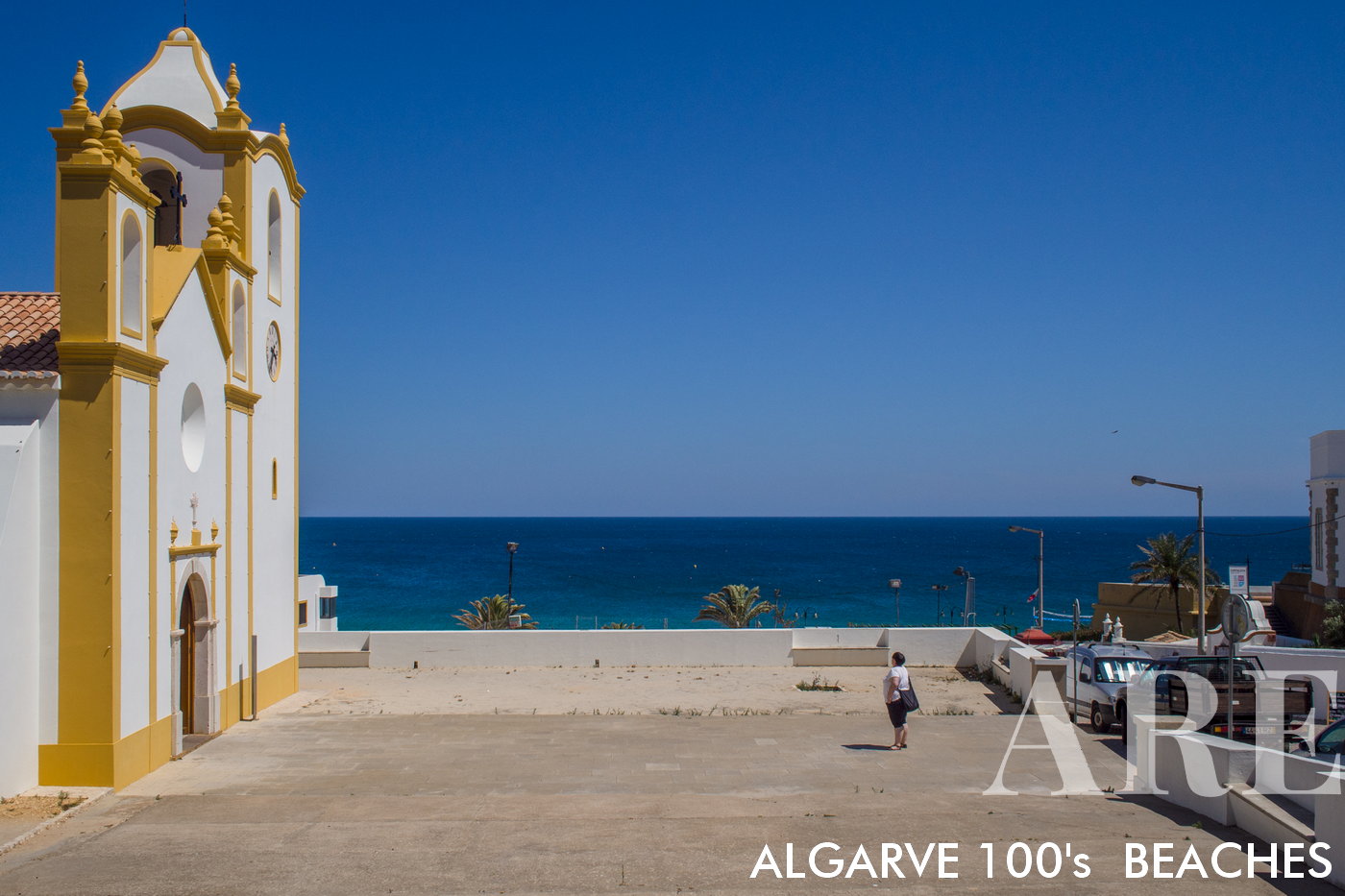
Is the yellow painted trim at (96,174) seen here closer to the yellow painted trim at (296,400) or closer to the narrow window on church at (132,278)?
the narrow window on church at (132,278)

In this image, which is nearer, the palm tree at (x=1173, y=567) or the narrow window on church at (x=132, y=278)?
the narrow window on church at (x=132, y=278)

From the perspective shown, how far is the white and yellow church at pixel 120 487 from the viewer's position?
1387cm

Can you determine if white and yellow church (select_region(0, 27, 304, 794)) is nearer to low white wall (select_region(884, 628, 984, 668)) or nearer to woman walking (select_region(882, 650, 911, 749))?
woman walking (select_region(882, 650, 911, 749))

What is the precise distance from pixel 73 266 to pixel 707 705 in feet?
44.9

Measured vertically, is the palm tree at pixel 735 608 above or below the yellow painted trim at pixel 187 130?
below

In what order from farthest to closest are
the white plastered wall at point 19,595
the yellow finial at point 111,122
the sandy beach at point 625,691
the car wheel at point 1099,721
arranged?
the sandy beach at point 625,691 < the car wheel at point 1099,721 < the yellow finial at point 111,122 < the white plastered wall at point 19,595

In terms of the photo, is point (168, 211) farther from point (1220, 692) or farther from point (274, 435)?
point (1220, 692)

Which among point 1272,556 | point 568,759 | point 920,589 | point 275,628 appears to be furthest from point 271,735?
point 1272,556

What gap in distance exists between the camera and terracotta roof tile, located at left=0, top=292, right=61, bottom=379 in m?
14.1

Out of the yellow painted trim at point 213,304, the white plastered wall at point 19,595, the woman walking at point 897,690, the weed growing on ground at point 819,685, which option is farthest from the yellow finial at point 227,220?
the weed growing on ground at point 819,685

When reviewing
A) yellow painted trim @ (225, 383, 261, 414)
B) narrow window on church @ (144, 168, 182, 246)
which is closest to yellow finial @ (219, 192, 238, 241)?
narrow window on church @ (144, 168, 182, 246)

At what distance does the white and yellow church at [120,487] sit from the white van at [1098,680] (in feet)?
47.2

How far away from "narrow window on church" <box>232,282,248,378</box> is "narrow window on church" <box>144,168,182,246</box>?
172 centimetres

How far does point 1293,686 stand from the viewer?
1661 cm
